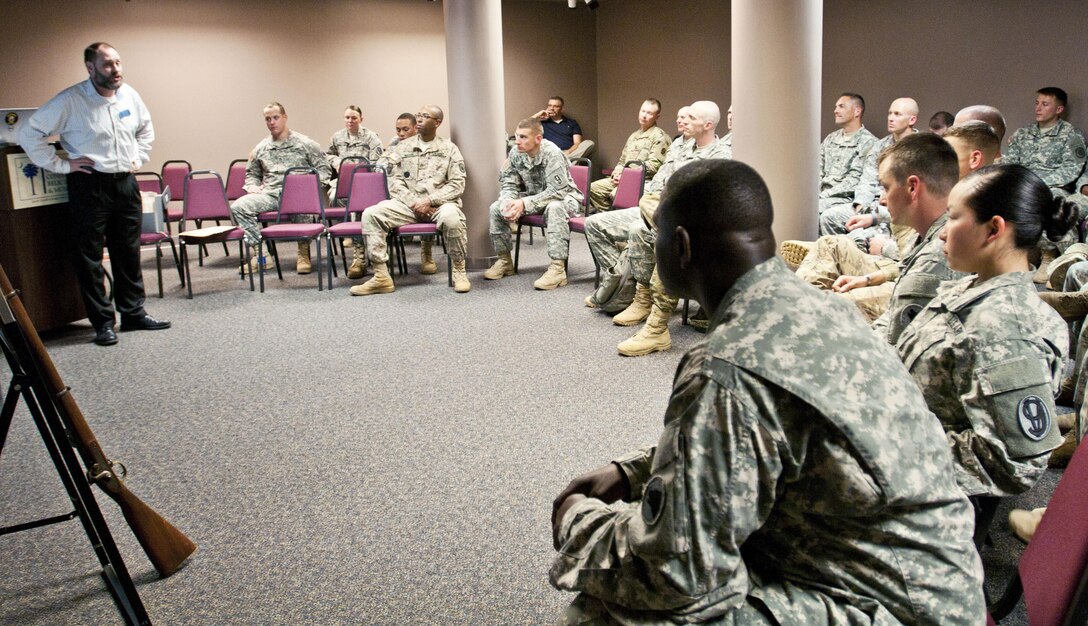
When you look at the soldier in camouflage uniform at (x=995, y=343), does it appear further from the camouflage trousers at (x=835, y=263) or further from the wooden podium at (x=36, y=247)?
the wooden podium at (x=36, y=247)

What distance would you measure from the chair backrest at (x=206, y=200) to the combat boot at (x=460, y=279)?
221 cm

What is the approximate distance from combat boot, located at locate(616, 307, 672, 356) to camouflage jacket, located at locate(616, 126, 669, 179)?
4.34 m

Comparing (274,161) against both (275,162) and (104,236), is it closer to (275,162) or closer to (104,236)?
(275,162)

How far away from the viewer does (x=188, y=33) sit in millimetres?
9508

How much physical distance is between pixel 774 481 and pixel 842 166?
20.0 ft

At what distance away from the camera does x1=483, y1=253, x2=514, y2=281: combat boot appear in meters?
6.63

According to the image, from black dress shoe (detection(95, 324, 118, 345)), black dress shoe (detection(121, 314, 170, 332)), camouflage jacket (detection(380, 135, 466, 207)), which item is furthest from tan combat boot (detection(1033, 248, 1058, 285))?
black dress shoe (detection(95, 324, 118, 345))

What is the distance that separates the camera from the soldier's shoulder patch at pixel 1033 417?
67.9 inches

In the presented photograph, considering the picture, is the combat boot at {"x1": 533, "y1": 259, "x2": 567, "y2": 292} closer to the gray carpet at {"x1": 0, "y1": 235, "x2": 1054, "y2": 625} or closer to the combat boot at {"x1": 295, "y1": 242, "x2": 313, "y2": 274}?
the gray carpet at {"x1": 0, "y1": 235, "x2": 1054, "y2": 625}

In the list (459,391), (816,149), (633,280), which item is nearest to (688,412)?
(459,391)

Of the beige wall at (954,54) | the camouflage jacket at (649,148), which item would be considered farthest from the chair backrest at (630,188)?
the beige wall at (954,54)

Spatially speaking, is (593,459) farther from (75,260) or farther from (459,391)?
(75,260)

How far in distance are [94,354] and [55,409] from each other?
10.0ft

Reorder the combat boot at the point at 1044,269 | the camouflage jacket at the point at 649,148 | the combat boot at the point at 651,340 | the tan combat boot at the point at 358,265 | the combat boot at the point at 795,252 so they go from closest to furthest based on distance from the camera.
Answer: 1. the combat boot at the point at 795,252
2. the combat boot at the point at 651,340
3. the combat boot at the point at 1044,269
4. the tan combat boot at the point at 358,265
5. the camouflage jacket at the point at 649,148
